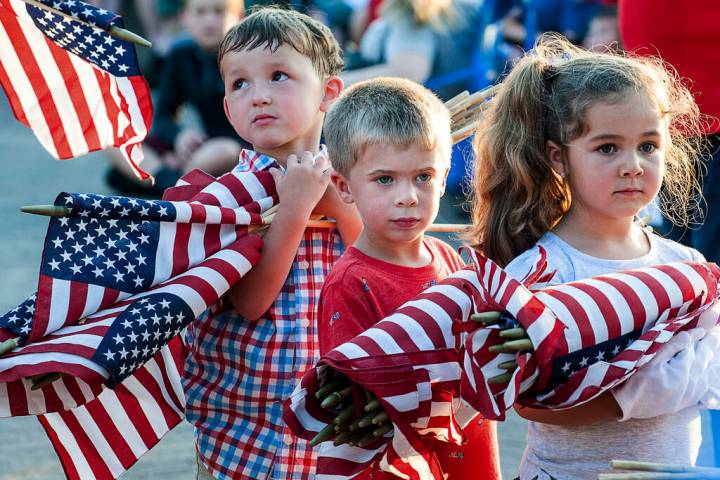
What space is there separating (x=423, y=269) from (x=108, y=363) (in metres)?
0.81

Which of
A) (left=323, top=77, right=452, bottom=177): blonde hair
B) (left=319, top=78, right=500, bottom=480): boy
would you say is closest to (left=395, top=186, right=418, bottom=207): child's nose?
(left=319, top=78, right=500, bottom=480): boy

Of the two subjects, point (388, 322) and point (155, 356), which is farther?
point (155, 356)

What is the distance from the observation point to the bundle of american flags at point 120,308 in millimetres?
2996

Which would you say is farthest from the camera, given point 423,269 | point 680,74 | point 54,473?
point 54,473

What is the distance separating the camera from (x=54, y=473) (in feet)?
16.9

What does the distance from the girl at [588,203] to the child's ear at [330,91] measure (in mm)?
515

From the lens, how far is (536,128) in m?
3.15

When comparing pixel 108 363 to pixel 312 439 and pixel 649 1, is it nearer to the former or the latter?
pixel 312 439

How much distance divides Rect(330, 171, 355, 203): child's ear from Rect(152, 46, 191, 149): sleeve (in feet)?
23.5

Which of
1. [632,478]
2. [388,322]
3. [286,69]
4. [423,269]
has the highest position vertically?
[286,69]

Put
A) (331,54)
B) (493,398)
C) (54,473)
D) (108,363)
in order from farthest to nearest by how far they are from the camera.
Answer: (54,473)
(331,54)
(108,363)
(493,398)

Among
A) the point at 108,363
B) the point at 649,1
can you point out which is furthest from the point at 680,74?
the point at 108,363

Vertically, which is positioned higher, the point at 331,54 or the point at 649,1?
the point at 649,1

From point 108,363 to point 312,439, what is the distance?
1.88 ft
